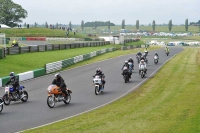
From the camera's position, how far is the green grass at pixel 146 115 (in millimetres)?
14461

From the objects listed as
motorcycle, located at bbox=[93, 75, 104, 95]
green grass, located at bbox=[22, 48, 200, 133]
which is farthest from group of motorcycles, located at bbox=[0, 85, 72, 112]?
motorcycle, located at bbox=[93, 75, 104, 95]

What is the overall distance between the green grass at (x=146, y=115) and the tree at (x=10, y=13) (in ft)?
326

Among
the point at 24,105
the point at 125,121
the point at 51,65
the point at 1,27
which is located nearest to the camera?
the point at 125,121

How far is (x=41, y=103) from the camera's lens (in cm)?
2172

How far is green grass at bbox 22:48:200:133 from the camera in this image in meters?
14.5

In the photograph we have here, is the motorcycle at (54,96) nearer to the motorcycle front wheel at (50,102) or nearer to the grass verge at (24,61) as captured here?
the motorcycle front wheel at (50,102)

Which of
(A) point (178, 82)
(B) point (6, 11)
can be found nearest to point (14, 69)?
(A) point (178, 82)

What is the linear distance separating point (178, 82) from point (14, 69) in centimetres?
1573

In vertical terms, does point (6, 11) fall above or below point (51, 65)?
above

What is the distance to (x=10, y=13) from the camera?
4806 inches

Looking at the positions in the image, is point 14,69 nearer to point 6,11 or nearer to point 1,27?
point 1,27

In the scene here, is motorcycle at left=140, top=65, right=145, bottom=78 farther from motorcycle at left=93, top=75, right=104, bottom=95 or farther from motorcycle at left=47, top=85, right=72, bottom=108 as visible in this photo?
motorcycle at left=47, top=85, right=72, bottom=108

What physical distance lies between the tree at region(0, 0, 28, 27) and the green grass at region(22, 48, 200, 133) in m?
99.3

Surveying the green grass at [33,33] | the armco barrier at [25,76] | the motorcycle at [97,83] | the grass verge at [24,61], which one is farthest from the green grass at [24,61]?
the green grass at [33,33]
